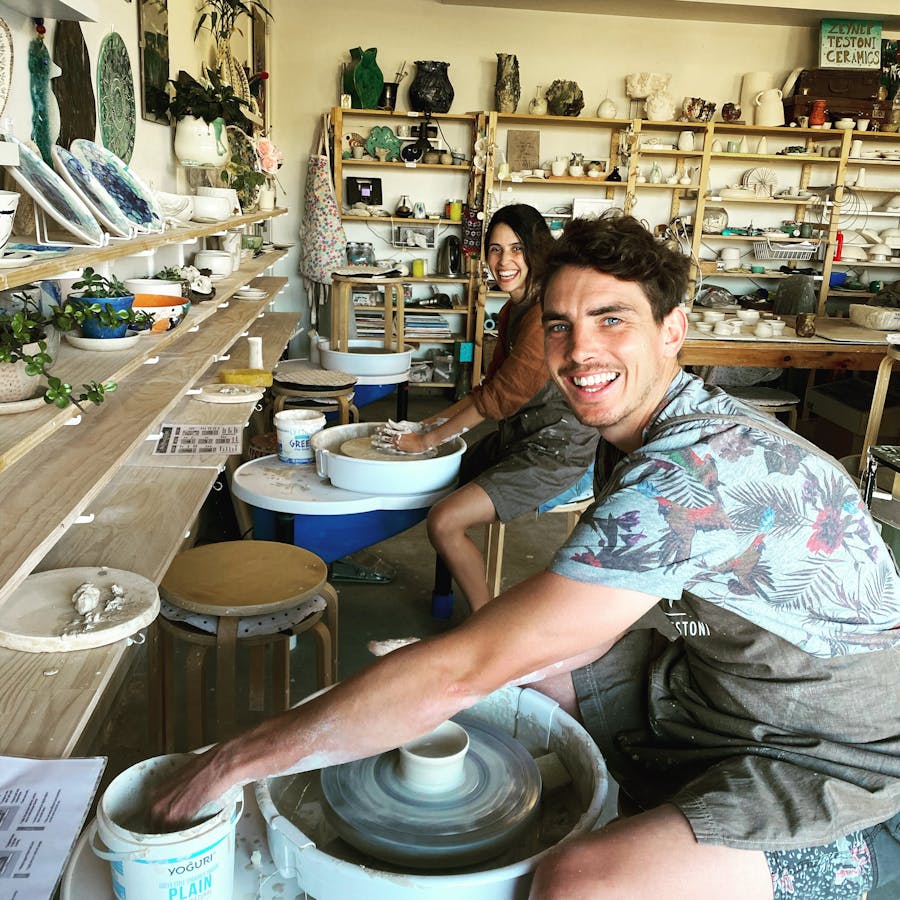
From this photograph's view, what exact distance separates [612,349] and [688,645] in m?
0.52

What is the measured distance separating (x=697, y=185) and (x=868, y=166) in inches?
59.2

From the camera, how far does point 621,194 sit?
22.3ft

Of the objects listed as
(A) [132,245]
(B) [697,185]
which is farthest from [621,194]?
(A) [132,245]

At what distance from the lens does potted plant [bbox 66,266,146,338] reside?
6.02 feet

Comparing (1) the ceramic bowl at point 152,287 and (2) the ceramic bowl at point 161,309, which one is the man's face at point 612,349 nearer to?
(2) the ceramic bowl at point 161,309

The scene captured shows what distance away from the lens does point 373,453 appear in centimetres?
253

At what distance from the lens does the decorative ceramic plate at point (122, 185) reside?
2.14 m

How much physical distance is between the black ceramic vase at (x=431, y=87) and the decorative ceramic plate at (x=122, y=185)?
4.44m

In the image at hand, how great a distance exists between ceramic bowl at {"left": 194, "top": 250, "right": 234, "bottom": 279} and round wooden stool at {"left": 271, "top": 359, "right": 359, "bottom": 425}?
753mm

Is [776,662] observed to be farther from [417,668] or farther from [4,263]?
[4,263]

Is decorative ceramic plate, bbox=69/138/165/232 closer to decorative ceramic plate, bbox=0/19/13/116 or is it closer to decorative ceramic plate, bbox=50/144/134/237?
decorative ceramic plate, bbox=50/144/134/237

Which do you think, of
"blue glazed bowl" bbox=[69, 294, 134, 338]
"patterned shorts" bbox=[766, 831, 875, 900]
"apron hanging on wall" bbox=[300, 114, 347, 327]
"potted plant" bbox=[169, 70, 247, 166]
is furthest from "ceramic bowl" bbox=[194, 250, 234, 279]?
"patterned shorts" bbox=[766, 831, 875, 900]

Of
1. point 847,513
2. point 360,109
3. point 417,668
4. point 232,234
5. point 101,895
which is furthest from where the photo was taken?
point 360,109

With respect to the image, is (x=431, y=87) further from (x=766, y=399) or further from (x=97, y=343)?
(x=97, y=343)
